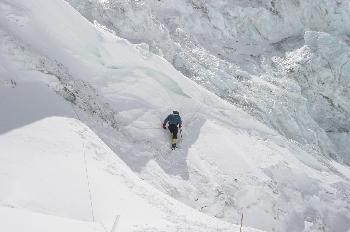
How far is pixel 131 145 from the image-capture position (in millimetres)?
15930

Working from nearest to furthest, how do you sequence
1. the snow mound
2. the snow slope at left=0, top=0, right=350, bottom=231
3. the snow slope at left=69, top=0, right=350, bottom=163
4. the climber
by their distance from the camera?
the snow mound
the snow slope at left=0, top=0, right=350, bottom=231
the climber
the snow slope at left=69, top=0, right=350, bottom=163

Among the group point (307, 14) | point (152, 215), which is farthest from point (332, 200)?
point (307, 14)

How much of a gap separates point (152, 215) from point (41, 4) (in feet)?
35.4

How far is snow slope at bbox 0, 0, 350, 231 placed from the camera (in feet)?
34.3

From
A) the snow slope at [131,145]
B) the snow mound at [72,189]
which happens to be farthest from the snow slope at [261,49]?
the snow mound at [72,189]

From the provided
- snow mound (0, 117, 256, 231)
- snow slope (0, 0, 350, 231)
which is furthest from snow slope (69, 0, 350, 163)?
snow mound (0, 117, 256, 231)

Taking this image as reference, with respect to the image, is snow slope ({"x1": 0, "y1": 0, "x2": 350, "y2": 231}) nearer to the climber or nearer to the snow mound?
the snow mound

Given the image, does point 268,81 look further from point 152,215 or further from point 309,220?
point 152,215

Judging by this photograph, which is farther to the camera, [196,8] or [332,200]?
[196,8]

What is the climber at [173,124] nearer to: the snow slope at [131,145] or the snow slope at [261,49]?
the snow slope at [131,145]

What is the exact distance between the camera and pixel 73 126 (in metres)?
13.1

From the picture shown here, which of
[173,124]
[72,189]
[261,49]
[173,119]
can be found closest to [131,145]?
[173,124]

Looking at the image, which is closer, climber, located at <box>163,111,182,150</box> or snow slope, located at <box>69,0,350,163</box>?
climber, located at <box>163,111,182,150</box>

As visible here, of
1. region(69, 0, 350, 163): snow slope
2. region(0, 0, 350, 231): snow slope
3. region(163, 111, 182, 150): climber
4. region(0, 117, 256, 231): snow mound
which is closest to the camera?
region(0, 117, 256, 231): snow mound
